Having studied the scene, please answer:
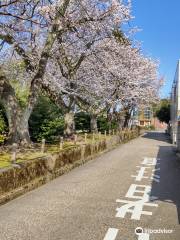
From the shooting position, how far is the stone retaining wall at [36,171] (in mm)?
9141

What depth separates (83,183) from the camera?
11891 mm

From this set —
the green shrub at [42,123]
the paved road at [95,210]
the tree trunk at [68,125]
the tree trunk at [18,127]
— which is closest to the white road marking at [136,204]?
the paved road at [95,210]

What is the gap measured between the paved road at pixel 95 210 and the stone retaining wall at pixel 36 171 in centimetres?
25

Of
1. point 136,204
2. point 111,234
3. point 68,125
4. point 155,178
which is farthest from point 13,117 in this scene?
point 68,125

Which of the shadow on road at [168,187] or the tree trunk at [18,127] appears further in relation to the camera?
the tree trunk at [18,127]

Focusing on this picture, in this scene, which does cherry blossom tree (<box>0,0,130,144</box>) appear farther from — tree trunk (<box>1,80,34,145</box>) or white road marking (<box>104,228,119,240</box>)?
white road marking (<box>104,228,119,240</box>)

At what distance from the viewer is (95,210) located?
27.5 ft

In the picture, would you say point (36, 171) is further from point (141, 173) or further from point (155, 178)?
point (141, 173)

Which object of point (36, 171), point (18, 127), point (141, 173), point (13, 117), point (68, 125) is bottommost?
point (141, 173)

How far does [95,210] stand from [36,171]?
3.28m

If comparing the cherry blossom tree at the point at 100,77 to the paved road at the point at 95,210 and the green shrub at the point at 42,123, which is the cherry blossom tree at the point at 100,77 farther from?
the paved road at the point at 95,210

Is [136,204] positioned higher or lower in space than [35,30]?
lower

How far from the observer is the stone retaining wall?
9141 millimetres

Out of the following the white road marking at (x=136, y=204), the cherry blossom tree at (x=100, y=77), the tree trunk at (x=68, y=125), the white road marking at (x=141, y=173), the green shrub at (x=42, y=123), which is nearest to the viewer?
the white road marking at (x=136, y=204)
